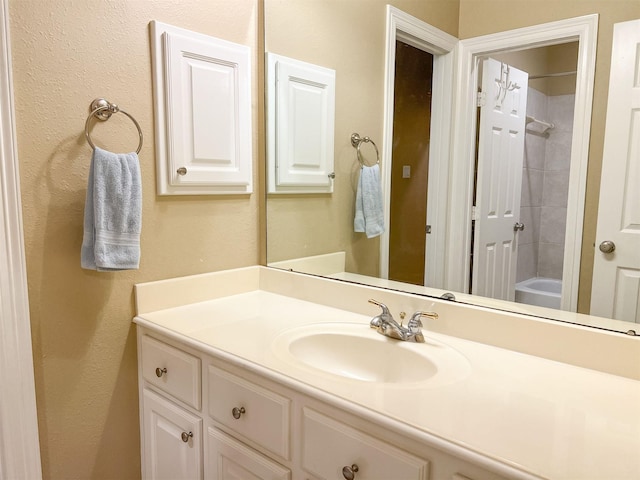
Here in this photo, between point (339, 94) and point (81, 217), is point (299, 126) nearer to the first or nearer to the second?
point (339, 94)

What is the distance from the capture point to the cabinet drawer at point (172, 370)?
1274 millimetres

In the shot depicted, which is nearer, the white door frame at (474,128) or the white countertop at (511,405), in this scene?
the white countertop at (511,405)

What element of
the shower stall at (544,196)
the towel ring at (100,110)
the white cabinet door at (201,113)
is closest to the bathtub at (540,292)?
the shower stall at (544,196)

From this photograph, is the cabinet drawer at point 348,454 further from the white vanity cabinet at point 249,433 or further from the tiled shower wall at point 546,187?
the tiled shower wall at point 546,187

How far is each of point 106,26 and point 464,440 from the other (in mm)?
1399

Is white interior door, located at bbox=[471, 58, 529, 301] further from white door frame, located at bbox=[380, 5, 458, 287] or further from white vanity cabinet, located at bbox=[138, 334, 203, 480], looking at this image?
white vanity cabinet, located at bbox=[138, 334, 203, 480]

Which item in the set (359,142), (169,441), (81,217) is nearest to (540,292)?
(359,142)

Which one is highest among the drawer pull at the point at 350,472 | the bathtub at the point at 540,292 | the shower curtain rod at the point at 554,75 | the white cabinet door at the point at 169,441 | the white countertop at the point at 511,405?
the shower curtain rod at the point at 554,75

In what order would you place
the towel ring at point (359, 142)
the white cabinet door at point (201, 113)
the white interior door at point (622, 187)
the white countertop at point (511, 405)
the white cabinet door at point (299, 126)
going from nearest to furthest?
the white countertop at point (511, 405) < the white interior door at point (622, 187) < the white cabinet door at point (201, 113) < the towel ring at point (359, 142) < the white cabinet door at point (299, 126)

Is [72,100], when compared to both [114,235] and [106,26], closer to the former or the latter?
[106,26]

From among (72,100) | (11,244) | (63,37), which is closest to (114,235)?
(11,244)

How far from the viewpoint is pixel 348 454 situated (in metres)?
0.91

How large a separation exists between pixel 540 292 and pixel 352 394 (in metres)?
0.59

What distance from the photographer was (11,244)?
1160 mm
